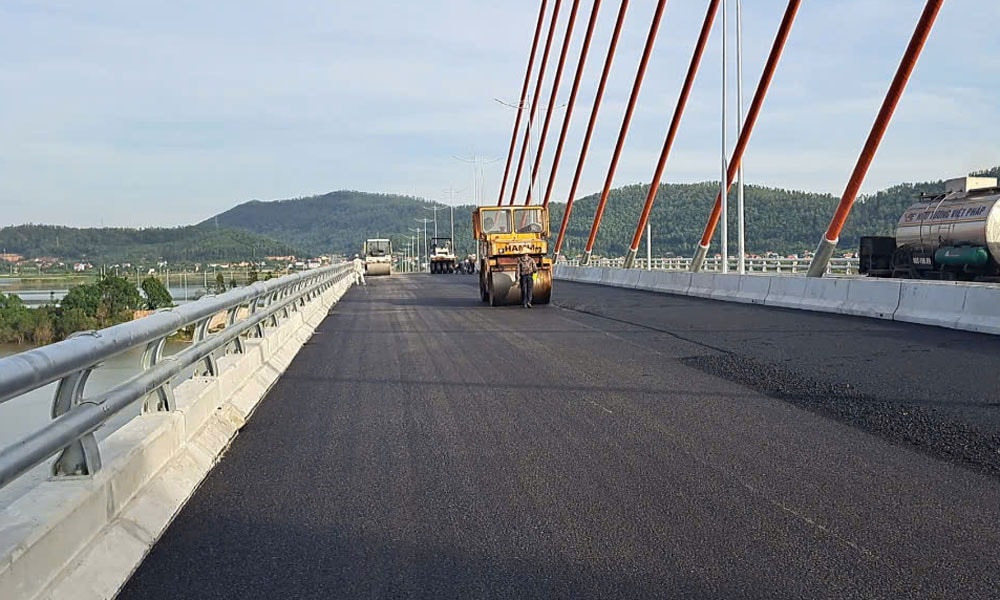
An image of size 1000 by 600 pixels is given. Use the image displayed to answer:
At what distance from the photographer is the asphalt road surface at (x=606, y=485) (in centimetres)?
489

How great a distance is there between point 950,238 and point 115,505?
31.0 metres

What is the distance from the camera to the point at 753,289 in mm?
29016

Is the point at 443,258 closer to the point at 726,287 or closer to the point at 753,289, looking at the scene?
the point at 726,287

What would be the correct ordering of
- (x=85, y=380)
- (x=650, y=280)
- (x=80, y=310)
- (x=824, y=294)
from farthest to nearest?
(x=650, y=280) < (x=824, y=294) < (x=80, y=310) < (x=85, y=380)

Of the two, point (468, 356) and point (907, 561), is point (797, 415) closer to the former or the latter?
point (907, 561)

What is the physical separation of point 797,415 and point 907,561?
4.53m

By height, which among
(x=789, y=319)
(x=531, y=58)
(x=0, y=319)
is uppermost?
(x=531, y=58)

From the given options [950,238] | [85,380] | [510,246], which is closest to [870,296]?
[510,246]

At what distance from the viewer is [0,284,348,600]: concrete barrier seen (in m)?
4.07

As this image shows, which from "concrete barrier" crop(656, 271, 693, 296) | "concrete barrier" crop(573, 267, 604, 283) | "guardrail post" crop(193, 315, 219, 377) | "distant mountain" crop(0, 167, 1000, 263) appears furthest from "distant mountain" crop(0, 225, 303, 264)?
"concrete barrier" crop(573, 267, 604, 283)

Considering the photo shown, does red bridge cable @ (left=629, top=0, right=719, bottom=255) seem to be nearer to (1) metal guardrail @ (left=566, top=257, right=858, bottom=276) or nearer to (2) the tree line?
(1) metal guardrail @ (left=566, top=257, right=858, bottom=276)

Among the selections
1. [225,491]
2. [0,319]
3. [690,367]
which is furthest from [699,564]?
[690,367]

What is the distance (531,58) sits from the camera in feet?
235

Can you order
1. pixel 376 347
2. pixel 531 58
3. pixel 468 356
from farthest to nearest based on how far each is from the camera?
pixel 531 58 → pixel 376 347 → pixel 468 356
